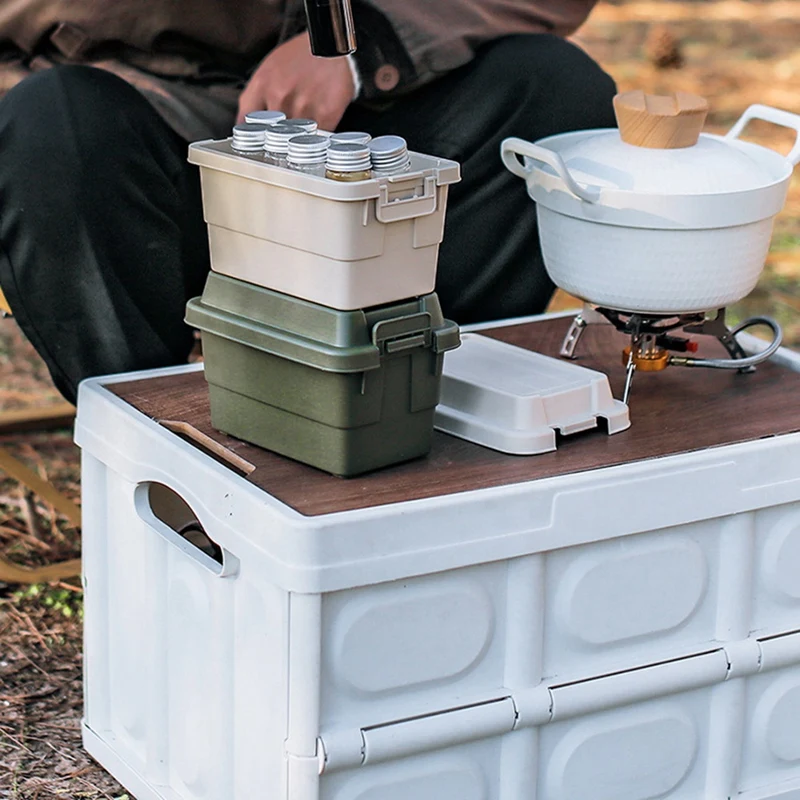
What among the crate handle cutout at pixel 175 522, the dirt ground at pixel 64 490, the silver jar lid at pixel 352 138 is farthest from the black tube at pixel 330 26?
the dirt ground at pixel 64 490

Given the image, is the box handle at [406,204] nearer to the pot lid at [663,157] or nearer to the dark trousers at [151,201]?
the pot lid at [663,157]

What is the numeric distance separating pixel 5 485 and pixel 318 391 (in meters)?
1.04

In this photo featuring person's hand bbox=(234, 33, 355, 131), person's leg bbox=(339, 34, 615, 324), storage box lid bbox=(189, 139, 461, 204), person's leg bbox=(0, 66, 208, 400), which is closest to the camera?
storage box lid bbox=(189, 139, 461, 204)

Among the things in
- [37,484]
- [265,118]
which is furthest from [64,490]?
[265,118]

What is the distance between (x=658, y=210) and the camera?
1310 millimetres

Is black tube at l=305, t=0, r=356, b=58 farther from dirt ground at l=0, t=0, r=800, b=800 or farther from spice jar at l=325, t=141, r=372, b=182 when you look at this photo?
dirt ground at l=0, t=0, r=800, b=800

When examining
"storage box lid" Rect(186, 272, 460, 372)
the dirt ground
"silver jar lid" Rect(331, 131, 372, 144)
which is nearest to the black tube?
"silver jar lid" Rect(331, 131, 372, 144)

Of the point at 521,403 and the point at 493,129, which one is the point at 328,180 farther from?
the point at 493,129

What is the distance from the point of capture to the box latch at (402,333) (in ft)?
3.84

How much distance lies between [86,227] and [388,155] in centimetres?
41

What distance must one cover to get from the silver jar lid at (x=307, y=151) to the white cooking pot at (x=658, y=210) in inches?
10.1

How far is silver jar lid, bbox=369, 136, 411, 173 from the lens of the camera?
1.16 m

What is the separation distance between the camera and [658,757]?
51.4 inches

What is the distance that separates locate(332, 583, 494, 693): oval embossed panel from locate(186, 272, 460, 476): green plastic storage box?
12cm
